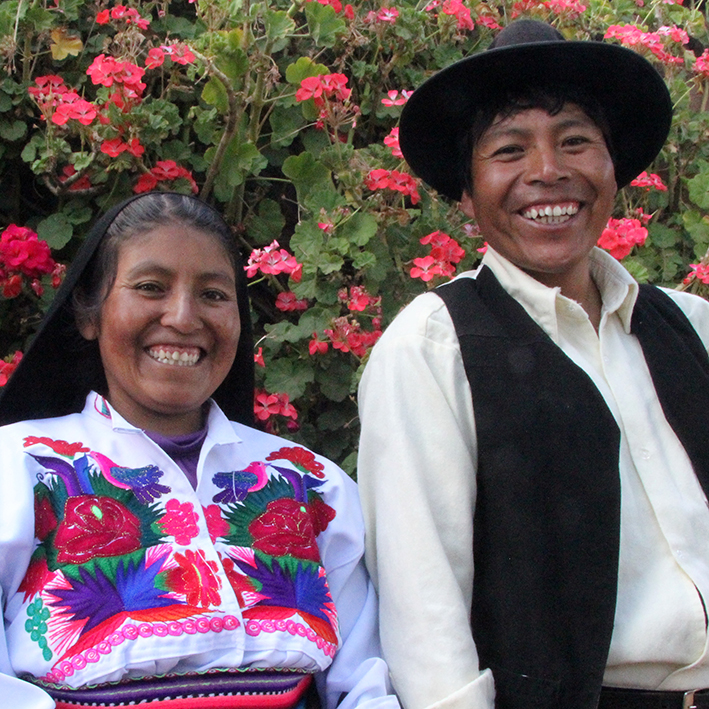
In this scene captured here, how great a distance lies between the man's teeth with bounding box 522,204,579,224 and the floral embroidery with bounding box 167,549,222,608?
3.05 ft

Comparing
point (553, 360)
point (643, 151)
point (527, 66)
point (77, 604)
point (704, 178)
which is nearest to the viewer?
point (77, 604)

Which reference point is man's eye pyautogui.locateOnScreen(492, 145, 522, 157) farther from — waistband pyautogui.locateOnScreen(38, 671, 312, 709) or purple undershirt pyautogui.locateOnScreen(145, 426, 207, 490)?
waistband pyautogui.locateOnScreen(38, 671, 312, 709)

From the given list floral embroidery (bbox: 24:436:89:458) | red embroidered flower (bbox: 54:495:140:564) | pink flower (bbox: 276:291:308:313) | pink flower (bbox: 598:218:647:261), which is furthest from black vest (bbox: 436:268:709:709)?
pink flower (bbox: 598:218:647:261)

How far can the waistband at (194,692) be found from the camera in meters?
1.55

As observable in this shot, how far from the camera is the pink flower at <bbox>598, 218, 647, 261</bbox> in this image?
2881mm

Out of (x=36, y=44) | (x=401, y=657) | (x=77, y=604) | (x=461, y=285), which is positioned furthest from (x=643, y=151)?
(x=36, y=44)

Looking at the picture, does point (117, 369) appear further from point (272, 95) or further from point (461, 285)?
point (272, 95)

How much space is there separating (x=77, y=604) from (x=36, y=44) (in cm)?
199

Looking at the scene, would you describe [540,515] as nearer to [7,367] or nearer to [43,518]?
[43,518]

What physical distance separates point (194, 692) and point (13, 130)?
1838 mm

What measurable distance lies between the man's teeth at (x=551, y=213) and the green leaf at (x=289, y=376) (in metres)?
0.93

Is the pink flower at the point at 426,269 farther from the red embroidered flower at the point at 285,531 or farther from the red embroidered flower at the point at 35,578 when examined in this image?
the red embroidered flower at the point at 35,578

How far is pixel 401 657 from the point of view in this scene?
170 centimetres

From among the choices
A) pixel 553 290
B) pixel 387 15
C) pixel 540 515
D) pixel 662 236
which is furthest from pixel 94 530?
pixel 662 236
